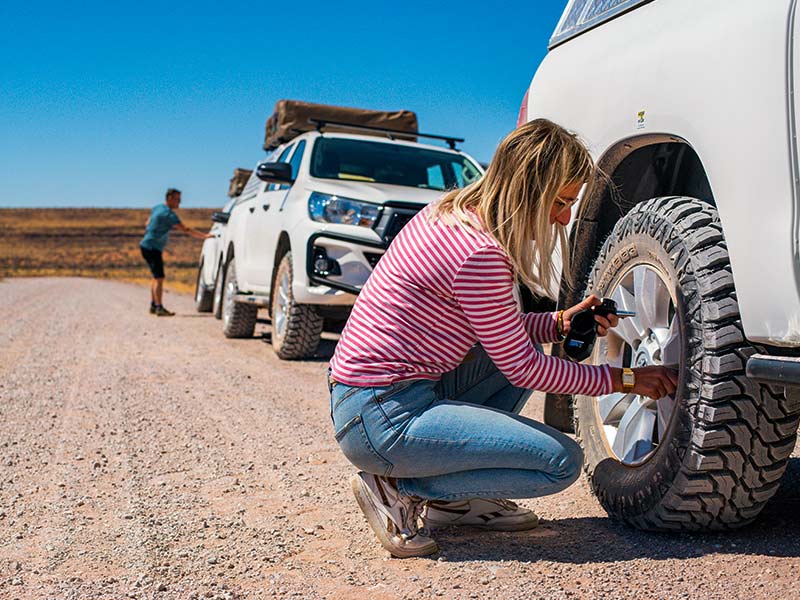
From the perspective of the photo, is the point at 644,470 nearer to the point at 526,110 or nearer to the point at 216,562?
the point at 216,562

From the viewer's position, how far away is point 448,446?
2.82m

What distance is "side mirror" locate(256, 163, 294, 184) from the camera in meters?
7.87

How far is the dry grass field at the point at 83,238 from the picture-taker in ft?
221

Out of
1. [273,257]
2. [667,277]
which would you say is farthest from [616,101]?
[273,257]

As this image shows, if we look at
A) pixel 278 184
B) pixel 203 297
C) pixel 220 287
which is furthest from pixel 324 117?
pixel 203 297

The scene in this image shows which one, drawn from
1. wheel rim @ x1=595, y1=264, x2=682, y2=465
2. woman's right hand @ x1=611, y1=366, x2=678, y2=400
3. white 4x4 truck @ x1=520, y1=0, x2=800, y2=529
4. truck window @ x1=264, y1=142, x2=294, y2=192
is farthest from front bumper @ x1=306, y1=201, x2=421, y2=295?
woman's right hand @ x1=611, y1=366, x2=678, y2=400

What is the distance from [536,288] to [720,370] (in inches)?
27.1

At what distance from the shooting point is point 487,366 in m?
3.21

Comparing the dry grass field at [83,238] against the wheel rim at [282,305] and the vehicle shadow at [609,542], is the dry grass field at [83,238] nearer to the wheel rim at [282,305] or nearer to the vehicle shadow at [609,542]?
the wheel rim at [282,305]

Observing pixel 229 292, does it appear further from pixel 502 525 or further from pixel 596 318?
pixel 596 318

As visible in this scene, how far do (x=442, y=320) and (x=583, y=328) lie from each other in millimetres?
460

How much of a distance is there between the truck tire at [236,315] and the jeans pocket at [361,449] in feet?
23.0

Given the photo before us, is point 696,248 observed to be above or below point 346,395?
above

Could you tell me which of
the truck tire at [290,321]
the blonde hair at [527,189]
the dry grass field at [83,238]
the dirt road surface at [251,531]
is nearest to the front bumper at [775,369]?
the dirt road surface at [251,531]
